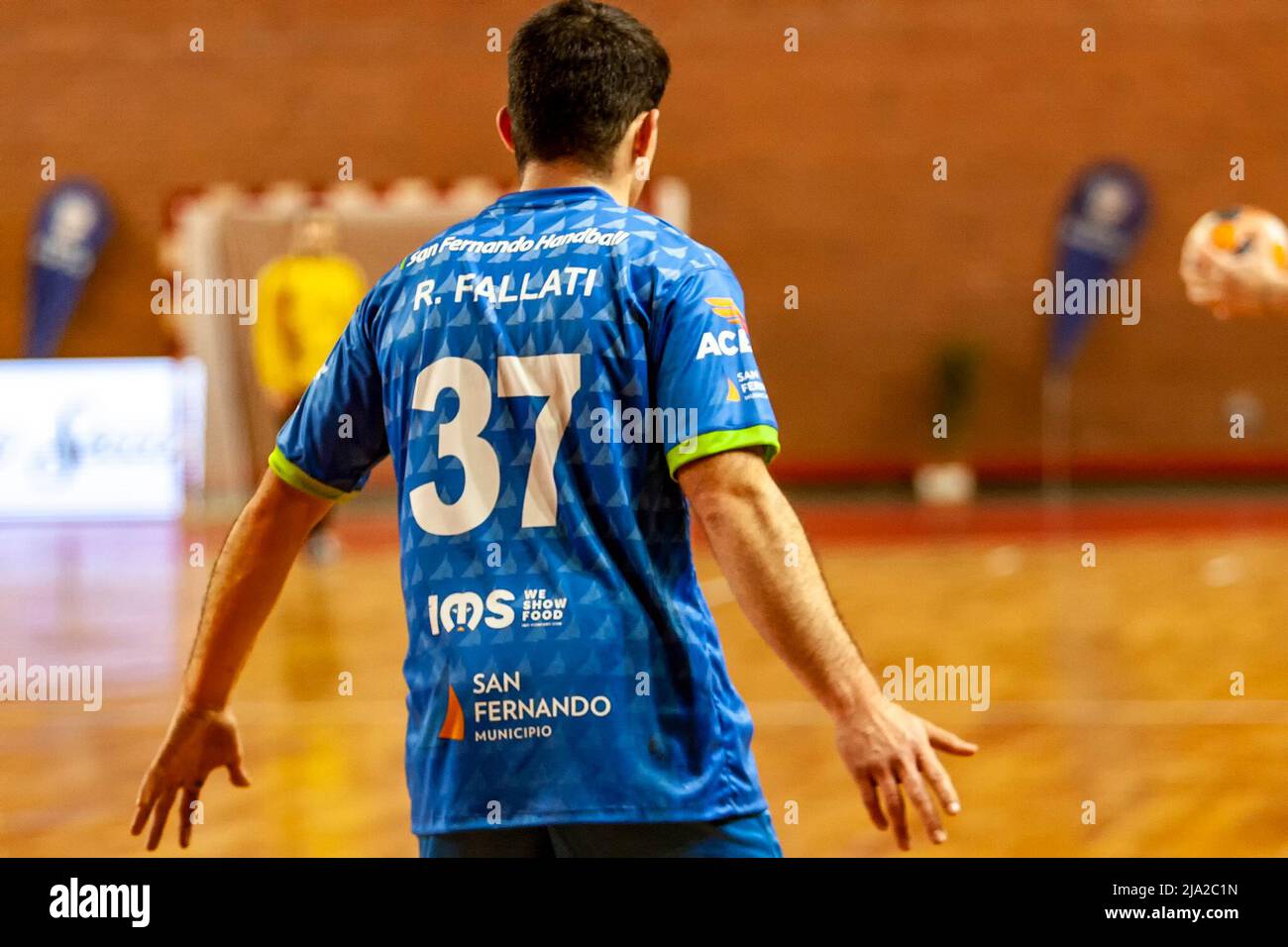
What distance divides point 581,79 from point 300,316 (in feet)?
27.3

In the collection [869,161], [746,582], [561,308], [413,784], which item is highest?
[869,161]

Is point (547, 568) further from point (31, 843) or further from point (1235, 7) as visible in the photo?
point (1235, 7)

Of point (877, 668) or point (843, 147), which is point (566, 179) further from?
point (843, 147)

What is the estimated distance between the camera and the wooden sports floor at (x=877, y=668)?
407cm

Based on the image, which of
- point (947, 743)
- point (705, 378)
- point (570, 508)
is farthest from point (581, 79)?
point (947, 743)

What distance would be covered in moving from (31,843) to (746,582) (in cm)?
→ 298

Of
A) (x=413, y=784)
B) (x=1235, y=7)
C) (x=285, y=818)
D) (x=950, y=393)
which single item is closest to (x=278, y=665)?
Answer: (x=285, y=818)

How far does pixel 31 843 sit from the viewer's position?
3969mm

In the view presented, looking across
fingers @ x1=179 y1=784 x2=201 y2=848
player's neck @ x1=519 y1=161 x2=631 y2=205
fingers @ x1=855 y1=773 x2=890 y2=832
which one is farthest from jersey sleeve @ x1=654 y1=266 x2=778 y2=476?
fingers @ x1=179 y1=784 x2=201 y2=848

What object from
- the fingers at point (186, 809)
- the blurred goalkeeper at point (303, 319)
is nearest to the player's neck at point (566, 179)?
the fingers at point (186, 809)

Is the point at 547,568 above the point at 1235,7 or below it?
below

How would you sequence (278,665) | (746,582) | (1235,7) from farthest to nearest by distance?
1. (1235,7)
2. (278,665)
3. (746,582)

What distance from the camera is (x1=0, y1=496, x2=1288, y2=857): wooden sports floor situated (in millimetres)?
4070

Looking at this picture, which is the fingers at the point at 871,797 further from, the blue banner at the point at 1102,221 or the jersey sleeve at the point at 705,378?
the blue banner at the point at 1102,221
